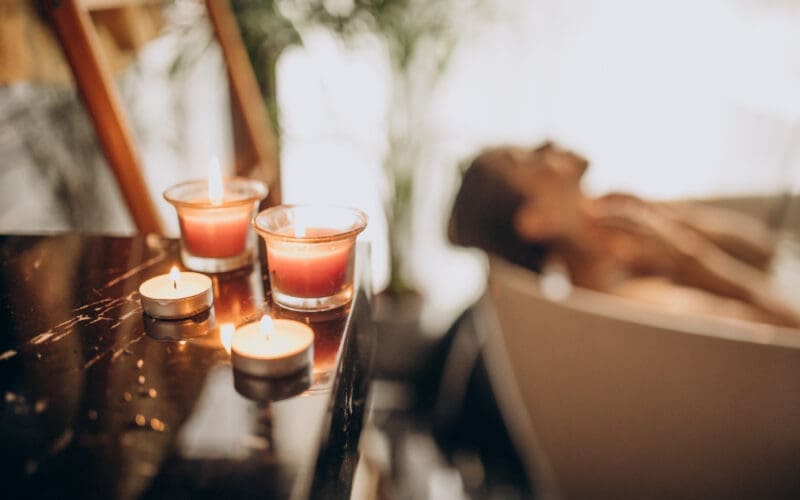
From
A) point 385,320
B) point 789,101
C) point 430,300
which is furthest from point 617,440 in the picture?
point 789,101

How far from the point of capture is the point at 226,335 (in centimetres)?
54

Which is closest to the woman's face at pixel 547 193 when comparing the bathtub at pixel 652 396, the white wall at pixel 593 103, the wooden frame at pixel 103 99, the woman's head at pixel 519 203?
the woman's head at pixel 519 203

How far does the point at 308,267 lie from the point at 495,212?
830mm

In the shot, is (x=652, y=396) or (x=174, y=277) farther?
(x=652, y=396)

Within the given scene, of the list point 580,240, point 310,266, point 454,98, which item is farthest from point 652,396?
point 454,98

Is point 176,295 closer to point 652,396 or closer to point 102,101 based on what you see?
point 102,101

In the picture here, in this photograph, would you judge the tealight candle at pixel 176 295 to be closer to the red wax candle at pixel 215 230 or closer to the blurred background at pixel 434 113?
the red wax candle at pixel 215 230

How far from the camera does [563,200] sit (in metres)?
1.34

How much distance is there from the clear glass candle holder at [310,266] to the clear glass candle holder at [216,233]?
6cm

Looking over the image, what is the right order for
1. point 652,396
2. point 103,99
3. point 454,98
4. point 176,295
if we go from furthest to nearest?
point 454,98, point 652,396, point 103,99, point 176,295

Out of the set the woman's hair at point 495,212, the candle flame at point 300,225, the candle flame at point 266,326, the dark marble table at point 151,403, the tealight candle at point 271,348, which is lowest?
the woman's hair at point 495,212

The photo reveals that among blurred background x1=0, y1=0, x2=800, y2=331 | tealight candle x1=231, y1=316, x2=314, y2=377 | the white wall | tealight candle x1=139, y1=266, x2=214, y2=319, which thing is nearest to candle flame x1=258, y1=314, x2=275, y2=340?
tealight candle x1=231, y1=316, x2=314, y2=377

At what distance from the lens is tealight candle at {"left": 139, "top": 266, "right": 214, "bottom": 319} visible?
557 mm

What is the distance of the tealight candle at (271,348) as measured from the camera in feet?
1.54
